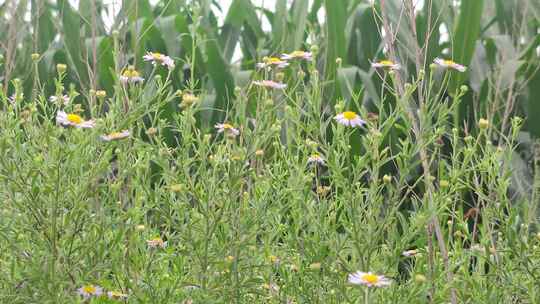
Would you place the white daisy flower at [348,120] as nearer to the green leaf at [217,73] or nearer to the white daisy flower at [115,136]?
the white daisy flower at [115,136]

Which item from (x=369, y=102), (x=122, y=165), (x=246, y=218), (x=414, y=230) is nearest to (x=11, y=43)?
(x=122, y=165)

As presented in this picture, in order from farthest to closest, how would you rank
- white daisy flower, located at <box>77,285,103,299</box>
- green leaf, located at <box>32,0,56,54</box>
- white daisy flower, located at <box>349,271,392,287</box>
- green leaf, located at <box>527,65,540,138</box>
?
green leaf, located at <box>32,0,56,54</box> → green leaf, located at <box>527,65,540,138</box> → white daisy flower, located at <box>77,285,103,299</box> → white daisy flower, located at <box>349,271,392,287</box>

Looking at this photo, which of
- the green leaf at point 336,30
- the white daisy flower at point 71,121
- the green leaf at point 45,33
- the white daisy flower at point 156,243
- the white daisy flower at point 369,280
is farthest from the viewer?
the green leaf at point 45,33

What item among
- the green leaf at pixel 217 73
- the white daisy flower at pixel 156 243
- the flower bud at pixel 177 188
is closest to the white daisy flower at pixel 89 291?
the white daisy flower at pixel 156 243

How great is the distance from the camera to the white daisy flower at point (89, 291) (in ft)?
5.85

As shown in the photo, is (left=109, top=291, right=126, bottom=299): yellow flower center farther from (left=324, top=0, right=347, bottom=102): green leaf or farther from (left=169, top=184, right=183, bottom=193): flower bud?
(left=324, top=0, right=347, bottom=102): green leaf

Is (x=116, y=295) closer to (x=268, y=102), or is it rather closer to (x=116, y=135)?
(x=116, y=135)

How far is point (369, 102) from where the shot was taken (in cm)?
431

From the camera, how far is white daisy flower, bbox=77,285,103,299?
5.85 feet

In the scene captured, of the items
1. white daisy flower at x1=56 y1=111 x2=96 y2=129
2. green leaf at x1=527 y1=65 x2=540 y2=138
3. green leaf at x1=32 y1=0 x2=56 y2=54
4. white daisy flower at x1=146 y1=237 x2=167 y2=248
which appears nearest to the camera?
white daisy flower at x1=56 y1=111 x2=96 y2=129

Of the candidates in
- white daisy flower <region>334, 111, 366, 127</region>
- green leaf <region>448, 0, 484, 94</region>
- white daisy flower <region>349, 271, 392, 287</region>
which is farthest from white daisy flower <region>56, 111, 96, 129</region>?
green leaf <region>448, 0, 484, 94</region>

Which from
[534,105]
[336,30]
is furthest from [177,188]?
[534,105]

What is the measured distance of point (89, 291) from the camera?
1.79m

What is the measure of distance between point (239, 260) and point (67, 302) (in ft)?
1.12
